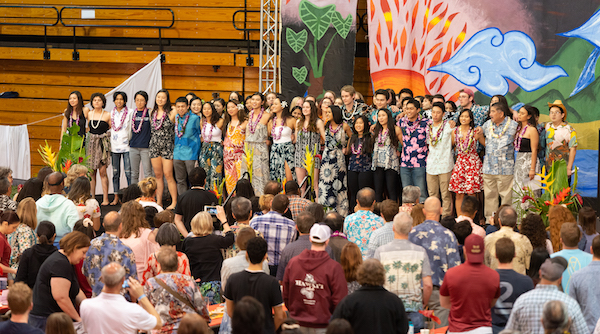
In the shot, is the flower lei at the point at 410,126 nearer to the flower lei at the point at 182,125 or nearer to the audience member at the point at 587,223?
the flower lei at the point at 182,125

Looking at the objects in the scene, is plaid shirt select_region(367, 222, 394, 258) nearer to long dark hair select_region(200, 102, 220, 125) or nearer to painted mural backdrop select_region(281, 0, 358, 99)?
long dark hair select_region(200, 102, 220, 125)

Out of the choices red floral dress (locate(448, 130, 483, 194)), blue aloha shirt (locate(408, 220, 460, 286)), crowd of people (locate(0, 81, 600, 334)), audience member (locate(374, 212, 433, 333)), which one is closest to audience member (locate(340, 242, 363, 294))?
crowd of people (locate(0, 81, 600, 334))

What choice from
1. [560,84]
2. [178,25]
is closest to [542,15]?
[560,84]

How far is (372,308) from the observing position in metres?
3.12

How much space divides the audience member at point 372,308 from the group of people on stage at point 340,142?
13.6 feet

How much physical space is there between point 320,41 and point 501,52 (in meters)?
2.83

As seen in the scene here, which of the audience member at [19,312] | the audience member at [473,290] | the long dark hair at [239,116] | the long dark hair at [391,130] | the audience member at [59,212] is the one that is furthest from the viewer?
the long dark hair at [239,116]

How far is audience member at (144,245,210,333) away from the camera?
3486mm

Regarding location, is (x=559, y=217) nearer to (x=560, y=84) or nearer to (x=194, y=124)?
(x=560, y=84)

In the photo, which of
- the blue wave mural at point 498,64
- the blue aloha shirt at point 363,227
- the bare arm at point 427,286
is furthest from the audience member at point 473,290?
the blue wave mural at point 498,64

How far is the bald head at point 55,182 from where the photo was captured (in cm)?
519

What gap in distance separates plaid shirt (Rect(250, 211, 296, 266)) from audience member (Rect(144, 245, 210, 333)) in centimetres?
103

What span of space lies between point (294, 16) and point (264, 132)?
9.69 feet

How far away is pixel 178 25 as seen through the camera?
1127cm
